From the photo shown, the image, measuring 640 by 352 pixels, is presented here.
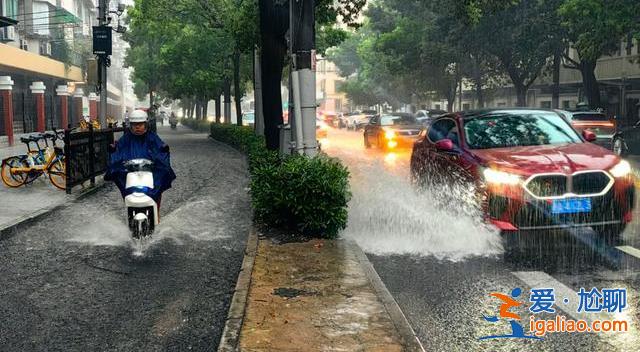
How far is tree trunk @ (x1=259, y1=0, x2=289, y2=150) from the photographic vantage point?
12602mm

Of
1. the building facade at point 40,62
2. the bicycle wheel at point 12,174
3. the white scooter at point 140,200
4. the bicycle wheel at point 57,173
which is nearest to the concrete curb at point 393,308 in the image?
the white scooter at point 140,200

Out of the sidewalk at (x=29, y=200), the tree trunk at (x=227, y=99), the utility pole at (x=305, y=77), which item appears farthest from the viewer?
the tree trunk at (x=227, y=99)

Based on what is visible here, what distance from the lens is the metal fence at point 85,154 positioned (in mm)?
12805

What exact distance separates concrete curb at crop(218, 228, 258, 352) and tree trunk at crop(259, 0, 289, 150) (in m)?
5.90

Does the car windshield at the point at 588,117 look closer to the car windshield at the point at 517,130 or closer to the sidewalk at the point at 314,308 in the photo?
the car windshield at the point at 517,130

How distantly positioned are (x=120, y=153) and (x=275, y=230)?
83.1 inches

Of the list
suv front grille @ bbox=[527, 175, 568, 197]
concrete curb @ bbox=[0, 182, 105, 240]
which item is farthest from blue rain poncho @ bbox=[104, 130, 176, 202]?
suv front grille @ bbox=[527, 175, 568, 197]

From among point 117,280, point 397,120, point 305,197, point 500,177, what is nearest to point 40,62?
point 397,120

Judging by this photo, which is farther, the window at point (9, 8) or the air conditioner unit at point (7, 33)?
the window at point (9, 8)

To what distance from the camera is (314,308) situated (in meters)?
5.07

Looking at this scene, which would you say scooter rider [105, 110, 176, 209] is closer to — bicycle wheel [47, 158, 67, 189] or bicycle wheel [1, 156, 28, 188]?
bicycle wheel [47, 158, 67, 189]

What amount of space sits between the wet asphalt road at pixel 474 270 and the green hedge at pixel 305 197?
454 millimetres

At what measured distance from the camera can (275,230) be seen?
8.41 meters

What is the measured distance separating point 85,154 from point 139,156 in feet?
21.8
